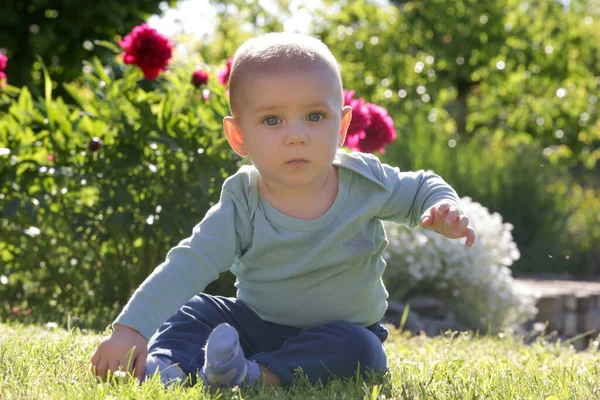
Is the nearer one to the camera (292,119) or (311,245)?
(292,119)

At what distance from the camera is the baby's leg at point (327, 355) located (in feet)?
7.91

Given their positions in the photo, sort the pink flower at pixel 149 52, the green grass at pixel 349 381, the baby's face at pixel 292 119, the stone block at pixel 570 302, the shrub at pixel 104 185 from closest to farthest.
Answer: the green grass at pixel 349 381 → the baby's face at pixel 292 119 → the shrub at pixel 104 185 → the pink flower at pixel 149 52 → the stone block at pixel 570 302

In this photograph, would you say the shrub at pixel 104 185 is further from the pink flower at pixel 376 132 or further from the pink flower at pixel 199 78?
the pink flower at pixel 376 132

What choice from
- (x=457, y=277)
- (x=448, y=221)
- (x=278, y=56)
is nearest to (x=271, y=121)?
(x=278, y=56)

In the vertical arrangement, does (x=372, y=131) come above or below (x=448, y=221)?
above

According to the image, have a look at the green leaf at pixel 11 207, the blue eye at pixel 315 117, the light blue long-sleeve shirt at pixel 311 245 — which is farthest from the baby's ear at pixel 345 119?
the green leaf at pixel 11 207

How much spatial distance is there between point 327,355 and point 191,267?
0.47m

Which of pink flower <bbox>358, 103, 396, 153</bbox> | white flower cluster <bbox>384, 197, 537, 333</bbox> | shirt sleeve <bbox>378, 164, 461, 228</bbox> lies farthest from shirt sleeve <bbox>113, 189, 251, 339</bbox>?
white flower cluster <bbox>384, 197, 537, 333</bbox>

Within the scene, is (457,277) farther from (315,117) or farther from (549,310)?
(315,117)

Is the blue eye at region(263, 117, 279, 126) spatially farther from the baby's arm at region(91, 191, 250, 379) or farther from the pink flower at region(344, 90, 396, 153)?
the pink flower at region(344, 90, 396, 153)

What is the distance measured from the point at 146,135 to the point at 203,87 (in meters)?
0.44

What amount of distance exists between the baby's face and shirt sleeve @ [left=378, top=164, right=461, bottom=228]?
0.28m

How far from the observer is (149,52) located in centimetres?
438

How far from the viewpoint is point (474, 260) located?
17.5 ft
